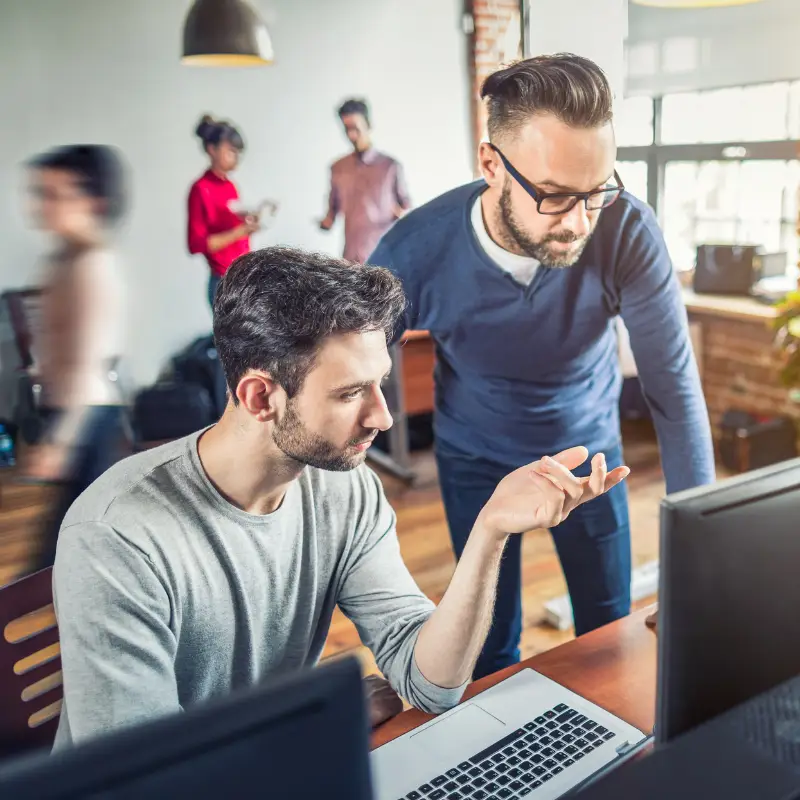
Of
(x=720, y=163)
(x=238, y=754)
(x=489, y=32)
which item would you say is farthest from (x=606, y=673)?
(x=489, y=32)

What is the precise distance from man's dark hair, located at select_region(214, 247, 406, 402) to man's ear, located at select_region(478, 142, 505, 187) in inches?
17.8

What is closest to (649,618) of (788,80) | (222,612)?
(222,612)

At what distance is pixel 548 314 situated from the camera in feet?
5.23

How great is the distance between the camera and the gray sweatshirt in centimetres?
96

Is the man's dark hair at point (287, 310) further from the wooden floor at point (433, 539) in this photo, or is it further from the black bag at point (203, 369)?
the black bag at point (203, 369)

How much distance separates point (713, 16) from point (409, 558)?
300 cm

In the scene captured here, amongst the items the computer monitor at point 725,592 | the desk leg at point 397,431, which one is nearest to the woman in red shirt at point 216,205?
the desk leg at point 397,431

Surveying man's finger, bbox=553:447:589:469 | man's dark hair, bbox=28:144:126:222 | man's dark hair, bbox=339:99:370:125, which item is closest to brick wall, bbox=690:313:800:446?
man's dark hair, bbox=339:99:370:125

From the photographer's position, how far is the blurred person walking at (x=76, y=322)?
6.48ft

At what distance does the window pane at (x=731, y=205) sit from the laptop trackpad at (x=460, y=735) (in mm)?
3502

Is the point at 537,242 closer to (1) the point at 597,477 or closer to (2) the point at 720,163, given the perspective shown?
(1) the point at 597,477

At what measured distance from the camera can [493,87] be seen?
1469mm

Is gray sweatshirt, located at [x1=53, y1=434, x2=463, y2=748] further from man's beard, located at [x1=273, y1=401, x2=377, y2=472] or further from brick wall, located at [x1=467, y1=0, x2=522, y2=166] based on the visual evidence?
brick wall, located at [x1=467, y1=0, x2=522, y2=166]

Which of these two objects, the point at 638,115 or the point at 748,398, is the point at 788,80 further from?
the point at 748,398
